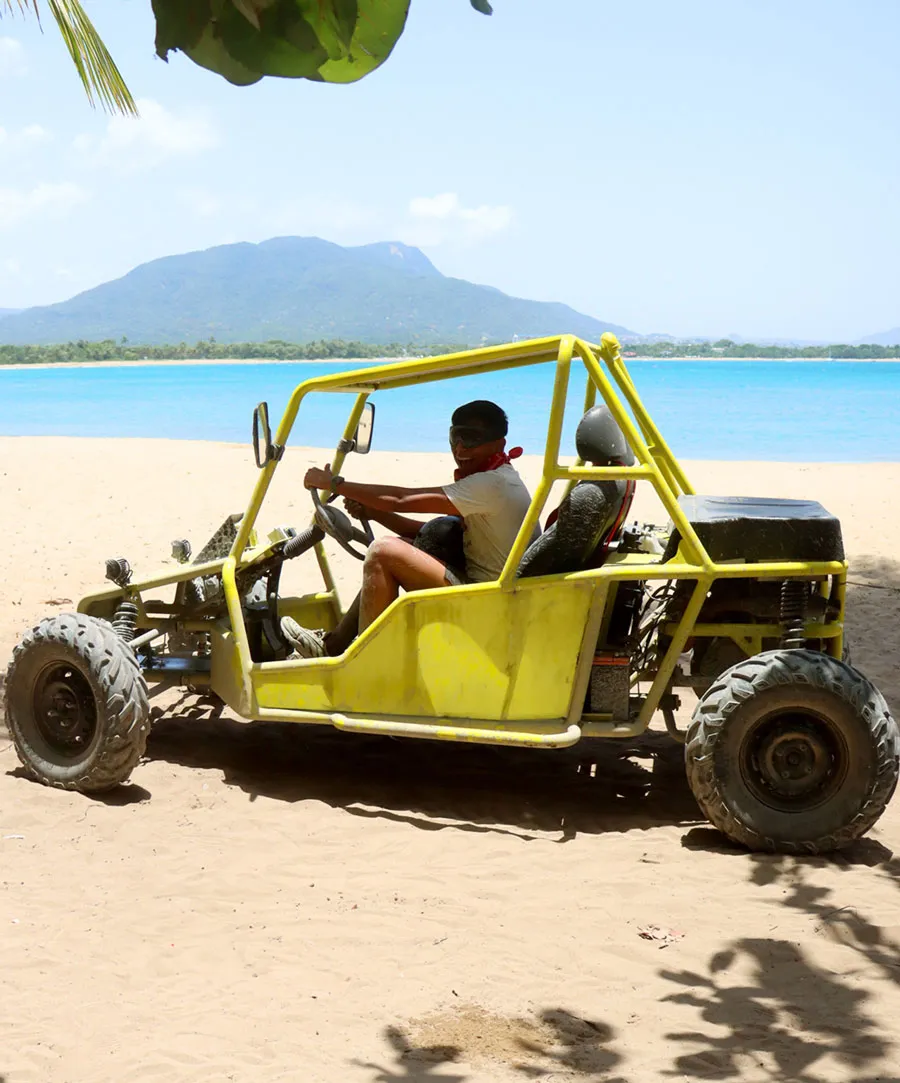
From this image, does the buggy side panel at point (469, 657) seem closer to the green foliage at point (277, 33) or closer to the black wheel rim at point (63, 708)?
the black wheel rim at point (63, 708)

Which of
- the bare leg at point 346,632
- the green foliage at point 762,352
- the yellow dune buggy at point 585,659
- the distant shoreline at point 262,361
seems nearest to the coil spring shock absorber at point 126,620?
the yellow dune buggy at point 585,659

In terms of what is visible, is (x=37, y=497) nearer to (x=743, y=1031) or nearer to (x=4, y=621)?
(x=4, y=621)

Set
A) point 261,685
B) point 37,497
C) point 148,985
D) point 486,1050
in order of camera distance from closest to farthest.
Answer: point 486,1050 < point 148,985 < point 261,685 < point 37,497

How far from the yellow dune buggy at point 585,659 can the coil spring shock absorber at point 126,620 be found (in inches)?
0.4

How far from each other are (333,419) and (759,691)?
50.5 meters

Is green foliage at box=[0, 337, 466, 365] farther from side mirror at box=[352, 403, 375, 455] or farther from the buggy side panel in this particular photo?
Result: the buggy side panel

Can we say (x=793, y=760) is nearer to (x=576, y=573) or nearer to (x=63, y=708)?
(x=576, y=573)

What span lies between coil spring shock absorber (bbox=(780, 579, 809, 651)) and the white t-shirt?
1.11 metres

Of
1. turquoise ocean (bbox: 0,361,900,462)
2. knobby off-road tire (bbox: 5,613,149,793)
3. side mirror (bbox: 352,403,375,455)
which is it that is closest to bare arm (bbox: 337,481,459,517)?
side mirror (bbox: 352,403,375,455)

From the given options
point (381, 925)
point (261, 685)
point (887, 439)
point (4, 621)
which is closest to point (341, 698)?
point (261, 685)

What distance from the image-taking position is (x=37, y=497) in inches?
581

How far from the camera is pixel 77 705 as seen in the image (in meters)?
5.91

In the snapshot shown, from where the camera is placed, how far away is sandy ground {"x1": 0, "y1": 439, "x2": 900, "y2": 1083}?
3602 millimetres

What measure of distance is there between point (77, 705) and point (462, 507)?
2002 mm
